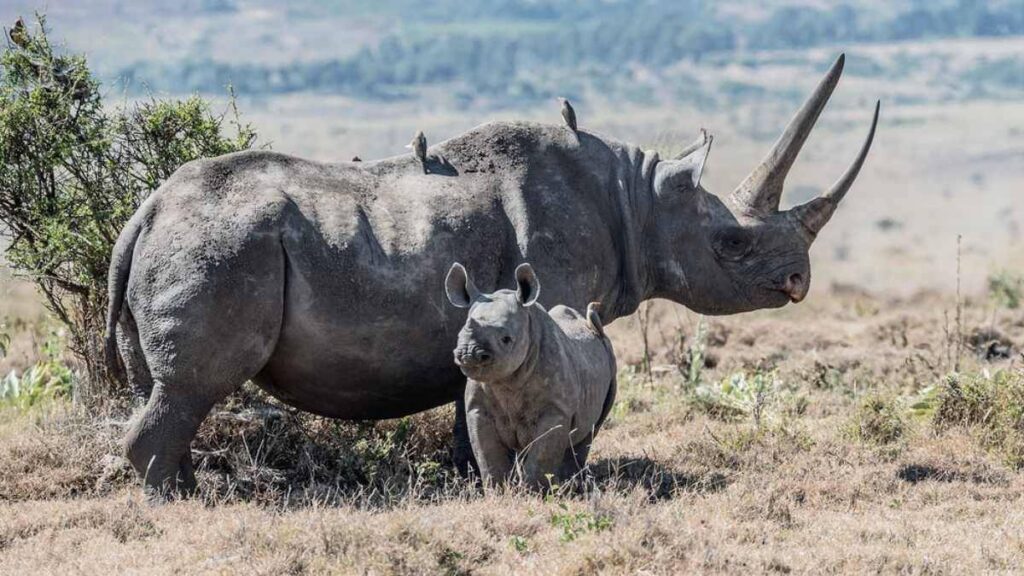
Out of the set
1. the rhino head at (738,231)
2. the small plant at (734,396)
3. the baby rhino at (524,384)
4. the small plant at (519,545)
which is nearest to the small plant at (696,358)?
the small plant at (734,396)

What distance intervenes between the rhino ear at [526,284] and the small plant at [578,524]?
1.33 meters

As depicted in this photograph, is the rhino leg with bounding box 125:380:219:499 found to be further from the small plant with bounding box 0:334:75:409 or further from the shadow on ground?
the small plant with bounding box 0:334:75:409

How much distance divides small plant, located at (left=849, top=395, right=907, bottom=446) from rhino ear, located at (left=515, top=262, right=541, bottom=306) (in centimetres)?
350

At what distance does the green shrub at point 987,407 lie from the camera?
39.4 ft

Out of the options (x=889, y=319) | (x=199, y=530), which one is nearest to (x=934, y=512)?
(x=199, y=530)

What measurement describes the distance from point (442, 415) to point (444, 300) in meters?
1.67

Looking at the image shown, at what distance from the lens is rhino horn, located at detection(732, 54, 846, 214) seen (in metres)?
11.6

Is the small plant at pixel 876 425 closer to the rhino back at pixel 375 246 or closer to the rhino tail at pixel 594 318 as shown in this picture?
the rhino back at pixel 375 246

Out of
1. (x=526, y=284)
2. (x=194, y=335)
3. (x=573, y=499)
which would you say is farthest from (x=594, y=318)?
(x=194, y=335)

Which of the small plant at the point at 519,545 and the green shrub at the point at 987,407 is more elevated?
the small plant at the point at 519,545

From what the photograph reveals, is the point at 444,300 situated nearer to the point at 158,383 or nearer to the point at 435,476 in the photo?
the point at 435,476

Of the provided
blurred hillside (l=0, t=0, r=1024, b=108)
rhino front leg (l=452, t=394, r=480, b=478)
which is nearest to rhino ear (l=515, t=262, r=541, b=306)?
rhino front leg (l=452, t=394, r=480, b=478)

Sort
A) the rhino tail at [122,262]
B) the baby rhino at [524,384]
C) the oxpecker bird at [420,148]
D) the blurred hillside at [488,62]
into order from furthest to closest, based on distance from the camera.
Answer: the blurred hillside at [488,62]
the oxpecker bird at [420,148]
the rhino tail at [122,262]
the baby rhino at [524,384]

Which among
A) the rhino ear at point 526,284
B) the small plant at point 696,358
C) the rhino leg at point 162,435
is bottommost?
the small plant at point 696,358
